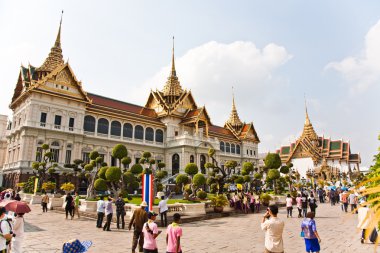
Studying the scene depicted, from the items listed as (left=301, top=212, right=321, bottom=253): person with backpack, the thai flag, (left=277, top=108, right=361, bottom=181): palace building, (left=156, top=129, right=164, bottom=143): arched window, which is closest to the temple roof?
(left=277, top=108, right=361, bottom=181): palace building

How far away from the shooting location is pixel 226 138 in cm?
5441

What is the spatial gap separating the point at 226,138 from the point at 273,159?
93.1ft

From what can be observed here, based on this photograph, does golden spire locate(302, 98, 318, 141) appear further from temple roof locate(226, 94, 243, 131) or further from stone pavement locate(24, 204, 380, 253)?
stone pavement locate(24, 204, 380, 253)

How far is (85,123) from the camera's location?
34.3m

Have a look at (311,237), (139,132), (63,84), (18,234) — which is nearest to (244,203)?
(311,237)

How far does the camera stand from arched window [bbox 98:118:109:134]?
35.7 m

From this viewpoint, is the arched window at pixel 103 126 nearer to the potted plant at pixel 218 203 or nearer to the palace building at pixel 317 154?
the potted plant at pixel 218 203

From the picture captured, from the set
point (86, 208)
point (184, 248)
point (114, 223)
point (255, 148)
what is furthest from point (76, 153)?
point (255, 148)

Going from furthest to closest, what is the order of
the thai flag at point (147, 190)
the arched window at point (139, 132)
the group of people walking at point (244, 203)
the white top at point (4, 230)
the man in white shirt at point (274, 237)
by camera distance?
the arched window at point (139, 132)
the group of people walking at point (244, 203)
the thai flag at point (147, 190)
the white top at point (4, 230)
the man in white shirt at point (274, 237)

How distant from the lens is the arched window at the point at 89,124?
113 feet

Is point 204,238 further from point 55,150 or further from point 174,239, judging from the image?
point 55,150

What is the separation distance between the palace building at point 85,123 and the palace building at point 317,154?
28333 mm

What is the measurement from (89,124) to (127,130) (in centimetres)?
562

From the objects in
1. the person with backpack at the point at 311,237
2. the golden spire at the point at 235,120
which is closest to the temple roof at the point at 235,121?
the golden spire at the point at 235,120
